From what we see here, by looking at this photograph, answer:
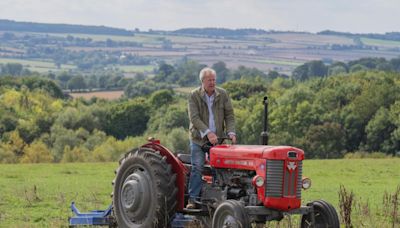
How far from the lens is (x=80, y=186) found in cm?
2555

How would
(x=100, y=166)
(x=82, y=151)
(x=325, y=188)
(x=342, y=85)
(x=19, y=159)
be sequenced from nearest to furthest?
1. (x=325, y=188)
2. (x=100, y=166)
3. (x=19, y=159)
4. (x=82, y=151)
5. (x=342, y=85)

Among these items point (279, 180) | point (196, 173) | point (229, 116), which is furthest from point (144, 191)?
point (279, 180)

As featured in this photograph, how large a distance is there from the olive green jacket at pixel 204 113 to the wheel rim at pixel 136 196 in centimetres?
99

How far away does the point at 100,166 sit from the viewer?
3700cm

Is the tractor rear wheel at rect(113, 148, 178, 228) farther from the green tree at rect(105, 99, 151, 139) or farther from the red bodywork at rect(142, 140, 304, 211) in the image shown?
the green tree at rect(105, 99, 151, 139)

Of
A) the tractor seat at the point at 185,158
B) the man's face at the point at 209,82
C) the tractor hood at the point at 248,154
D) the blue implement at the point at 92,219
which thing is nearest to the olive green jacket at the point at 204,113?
the man's face at the point at 209,82

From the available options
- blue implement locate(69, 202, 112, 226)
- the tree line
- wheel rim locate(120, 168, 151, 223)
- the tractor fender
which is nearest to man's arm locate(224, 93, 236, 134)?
the tractor fender

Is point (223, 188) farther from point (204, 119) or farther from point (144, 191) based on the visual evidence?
point (144, 191)

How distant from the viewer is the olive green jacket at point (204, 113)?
1270cm

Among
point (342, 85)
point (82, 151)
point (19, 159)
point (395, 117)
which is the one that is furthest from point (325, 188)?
point (342, 85)

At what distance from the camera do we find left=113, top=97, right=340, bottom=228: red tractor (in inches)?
457

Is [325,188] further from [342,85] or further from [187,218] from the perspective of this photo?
[342,85]

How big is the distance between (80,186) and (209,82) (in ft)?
45.0

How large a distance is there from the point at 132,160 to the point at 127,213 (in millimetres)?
816
